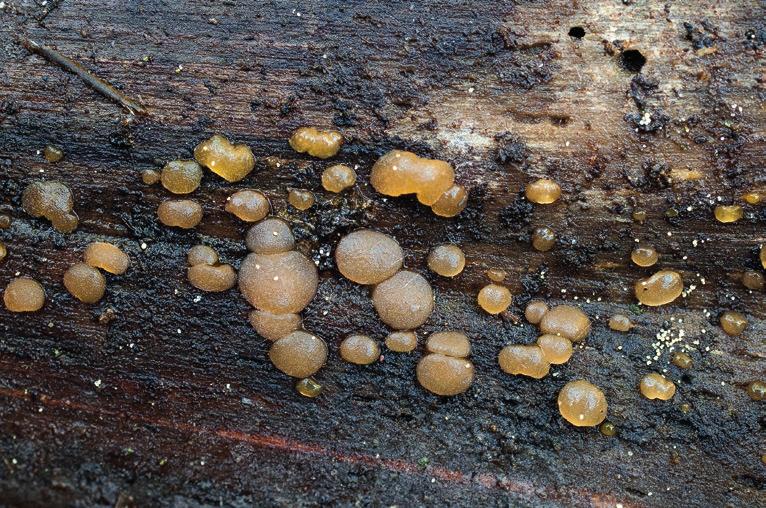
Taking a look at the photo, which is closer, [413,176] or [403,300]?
[413,176]

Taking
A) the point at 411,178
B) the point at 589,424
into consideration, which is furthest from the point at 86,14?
the point at 589,424

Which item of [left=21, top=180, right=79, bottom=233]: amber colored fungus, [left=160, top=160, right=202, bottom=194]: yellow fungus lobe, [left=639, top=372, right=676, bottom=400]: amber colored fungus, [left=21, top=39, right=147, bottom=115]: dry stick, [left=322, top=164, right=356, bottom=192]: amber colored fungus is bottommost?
[left=639, top=372, right=676, bottom=400]: amber colored fungus

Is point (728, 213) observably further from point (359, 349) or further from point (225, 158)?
point (225, 158)

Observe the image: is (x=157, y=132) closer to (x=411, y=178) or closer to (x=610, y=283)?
(x=411, y=178)

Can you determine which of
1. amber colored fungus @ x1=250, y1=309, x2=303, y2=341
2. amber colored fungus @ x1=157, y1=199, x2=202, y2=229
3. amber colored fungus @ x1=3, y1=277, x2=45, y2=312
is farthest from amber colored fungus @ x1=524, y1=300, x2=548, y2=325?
amber colored fungus @ x1=3, y1=277, x2=45, y2=312

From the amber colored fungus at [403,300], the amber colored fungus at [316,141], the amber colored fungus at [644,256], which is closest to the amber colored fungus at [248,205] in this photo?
the amber colored fungus at [316,141]

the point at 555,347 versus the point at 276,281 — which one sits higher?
the point at 276,281

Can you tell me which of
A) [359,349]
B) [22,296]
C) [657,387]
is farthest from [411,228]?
[22,296]

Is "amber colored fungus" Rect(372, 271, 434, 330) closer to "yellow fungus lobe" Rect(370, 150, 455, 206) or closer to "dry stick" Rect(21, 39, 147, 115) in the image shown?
"yellow fungus lobe" Rect(370, 150, 455, 206)
